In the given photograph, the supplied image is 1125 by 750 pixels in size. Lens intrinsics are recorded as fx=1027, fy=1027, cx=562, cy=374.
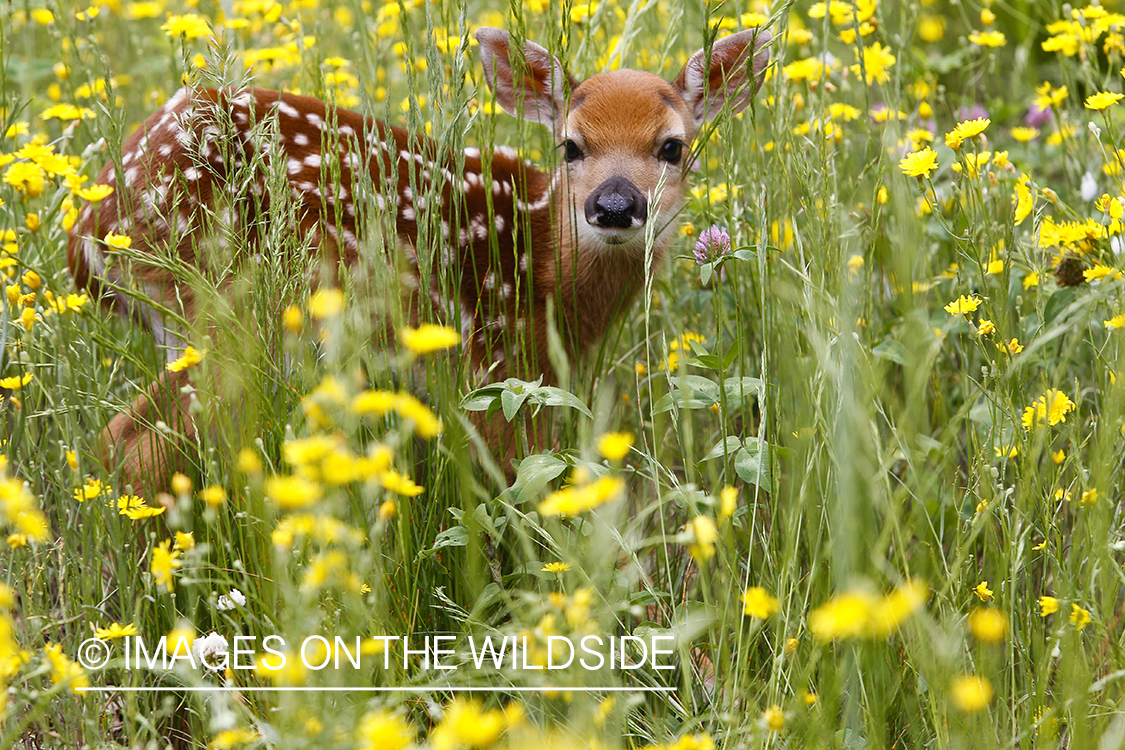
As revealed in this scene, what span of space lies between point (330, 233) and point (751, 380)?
1.20m

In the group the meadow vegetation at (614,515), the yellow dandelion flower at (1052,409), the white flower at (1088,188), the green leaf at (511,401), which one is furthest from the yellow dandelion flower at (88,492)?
the white flower at (1088,188)

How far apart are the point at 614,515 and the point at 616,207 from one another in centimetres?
129

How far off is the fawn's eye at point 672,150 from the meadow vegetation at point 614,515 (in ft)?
0.74

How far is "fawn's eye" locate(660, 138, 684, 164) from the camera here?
2.97 meters

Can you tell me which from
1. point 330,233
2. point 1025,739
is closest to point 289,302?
point 330,233

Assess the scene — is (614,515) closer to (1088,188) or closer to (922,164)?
(922,164)

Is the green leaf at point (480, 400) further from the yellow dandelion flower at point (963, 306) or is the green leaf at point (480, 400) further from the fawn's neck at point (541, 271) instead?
the yellow dandelion flower at point (963, 306)

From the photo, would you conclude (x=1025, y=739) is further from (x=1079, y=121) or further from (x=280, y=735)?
(x=1079, y=121)

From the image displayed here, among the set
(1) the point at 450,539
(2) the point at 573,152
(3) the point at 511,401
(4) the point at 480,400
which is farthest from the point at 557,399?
(2) the point at 573,152

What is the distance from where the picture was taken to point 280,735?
4.04 feet

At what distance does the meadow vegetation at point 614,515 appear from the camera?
4.07 ft

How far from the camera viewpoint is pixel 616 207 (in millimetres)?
2652

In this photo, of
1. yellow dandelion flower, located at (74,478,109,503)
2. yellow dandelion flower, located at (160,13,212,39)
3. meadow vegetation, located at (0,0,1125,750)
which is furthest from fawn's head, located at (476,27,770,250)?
yellow dandelion flower, located at (74,478,109,503)

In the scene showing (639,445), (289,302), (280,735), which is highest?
(289,302)
